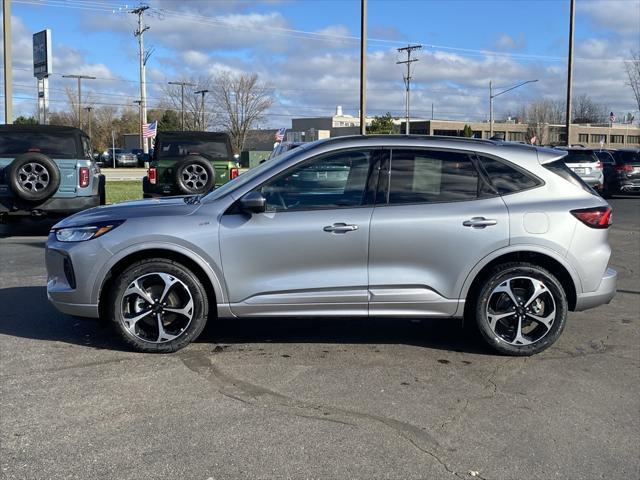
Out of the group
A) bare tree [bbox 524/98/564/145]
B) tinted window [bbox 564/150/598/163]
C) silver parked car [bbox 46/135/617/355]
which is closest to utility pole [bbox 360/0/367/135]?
tinted window [bbox 564/150/598/163]

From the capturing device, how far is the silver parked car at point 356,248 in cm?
524

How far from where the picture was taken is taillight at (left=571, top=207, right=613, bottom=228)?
5395 mm

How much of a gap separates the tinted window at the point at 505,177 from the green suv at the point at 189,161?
944cm

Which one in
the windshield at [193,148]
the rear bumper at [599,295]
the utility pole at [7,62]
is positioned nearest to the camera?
the rear bumper at [599,295]

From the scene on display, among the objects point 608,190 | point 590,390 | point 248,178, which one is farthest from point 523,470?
point 608,190

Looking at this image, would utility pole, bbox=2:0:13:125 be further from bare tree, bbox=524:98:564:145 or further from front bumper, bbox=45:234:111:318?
bare tree, bbox=524:98:564:145

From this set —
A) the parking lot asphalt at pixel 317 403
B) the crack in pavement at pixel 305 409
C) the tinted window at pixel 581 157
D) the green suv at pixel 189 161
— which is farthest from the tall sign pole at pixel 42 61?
the crack in pavement at pixel 305 409

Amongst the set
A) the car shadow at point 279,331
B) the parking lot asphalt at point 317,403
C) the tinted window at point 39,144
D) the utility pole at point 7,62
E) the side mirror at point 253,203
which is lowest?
the parking lot asphalt at point 317,403

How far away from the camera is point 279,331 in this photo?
6.12 meters

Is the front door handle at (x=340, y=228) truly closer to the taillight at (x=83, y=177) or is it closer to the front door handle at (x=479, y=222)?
the front door handle at (x=479, y=222)

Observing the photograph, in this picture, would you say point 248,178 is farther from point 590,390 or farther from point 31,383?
point 590,390

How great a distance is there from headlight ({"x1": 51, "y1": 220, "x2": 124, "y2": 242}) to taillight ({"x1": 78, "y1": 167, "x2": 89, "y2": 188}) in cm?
714

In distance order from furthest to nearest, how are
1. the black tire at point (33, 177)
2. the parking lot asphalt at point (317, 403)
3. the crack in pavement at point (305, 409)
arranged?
the black tire at point (33, 177), the crack in pavement at point (305, 409), the parking lot asphalt at point (317, 403)

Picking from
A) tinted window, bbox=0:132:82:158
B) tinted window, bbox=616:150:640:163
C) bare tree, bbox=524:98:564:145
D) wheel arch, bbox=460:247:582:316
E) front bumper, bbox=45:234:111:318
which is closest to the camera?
front bumper, bbox=45:234:111:318
